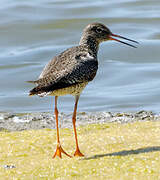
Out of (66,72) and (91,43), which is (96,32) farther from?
(66,72)

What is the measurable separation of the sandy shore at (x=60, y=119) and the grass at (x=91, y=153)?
2.72ft

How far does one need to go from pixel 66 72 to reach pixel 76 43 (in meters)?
8.91

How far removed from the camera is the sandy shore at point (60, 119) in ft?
29.0

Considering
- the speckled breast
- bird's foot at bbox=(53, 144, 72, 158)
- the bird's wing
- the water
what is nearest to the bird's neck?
the bird's wing

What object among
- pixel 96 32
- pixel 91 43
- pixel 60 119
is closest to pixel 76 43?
pixel 60 119

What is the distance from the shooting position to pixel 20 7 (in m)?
18.5

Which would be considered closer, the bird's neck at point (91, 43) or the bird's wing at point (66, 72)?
the bird's wing at point (66, 72)

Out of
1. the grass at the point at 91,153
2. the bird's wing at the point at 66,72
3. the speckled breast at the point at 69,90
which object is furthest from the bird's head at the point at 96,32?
the grass at the point at 91,153

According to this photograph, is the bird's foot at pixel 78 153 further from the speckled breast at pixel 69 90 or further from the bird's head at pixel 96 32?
the bird's head at pixel 96 32

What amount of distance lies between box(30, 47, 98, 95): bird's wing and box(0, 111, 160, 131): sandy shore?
7.31 feet

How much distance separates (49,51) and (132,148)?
28.9 feet

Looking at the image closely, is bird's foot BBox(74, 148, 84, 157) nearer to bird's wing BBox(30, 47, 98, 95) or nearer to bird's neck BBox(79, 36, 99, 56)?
bird's wing BBox(30, 47, 98, 95)

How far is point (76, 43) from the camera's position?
49.7ft

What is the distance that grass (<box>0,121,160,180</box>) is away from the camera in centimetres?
543
